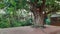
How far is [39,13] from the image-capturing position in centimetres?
287

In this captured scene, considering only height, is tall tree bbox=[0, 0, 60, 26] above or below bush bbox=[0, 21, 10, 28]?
above

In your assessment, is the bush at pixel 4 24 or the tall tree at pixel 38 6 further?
the bush at pixel 4 24

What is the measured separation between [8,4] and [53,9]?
91 cm

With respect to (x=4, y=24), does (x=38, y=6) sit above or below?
above

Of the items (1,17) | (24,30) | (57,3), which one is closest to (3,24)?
(1,17)

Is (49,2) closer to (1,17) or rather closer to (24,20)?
(1,17)

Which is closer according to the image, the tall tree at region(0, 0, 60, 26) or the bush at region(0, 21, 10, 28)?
the tall tree at region(0, 0, 60, 26)

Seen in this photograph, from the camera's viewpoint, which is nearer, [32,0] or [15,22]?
[32,0]

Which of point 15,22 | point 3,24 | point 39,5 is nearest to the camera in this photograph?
point 39,5

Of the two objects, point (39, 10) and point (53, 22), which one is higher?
point (39, 10)

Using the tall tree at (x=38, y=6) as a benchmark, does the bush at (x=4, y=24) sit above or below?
below

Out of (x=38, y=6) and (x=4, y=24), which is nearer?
(x=38, y=6)

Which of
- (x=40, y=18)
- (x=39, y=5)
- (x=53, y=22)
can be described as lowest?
(x=53, y=22)

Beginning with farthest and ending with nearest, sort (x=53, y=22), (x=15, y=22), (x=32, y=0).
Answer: (x=53, y=22) < (x=15, y=22) < (x=32, y=0)
